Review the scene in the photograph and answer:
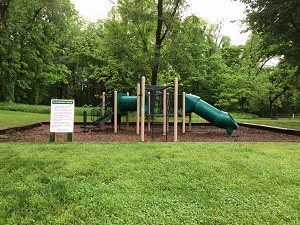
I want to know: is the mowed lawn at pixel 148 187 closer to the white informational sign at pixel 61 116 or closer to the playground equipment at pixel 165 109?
the white informational sign at pixel 61 116

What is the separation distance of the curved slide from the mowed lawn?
16.8 feet

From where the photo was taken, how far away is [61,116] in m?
6.34

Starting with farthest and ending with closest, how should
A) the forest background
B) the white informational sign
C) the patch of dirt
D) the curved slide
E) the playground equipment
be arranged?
the forest background, the curved slide, the playground equipment, the patch of dirt, the white informational sign

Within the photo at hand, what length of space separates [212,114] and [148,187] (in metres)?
7.48

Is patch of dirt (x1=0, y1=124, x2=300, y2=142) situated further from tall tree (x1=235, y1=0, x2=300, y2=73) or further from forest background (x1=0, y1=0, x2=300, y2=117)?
forest background (x1=0, y1=0, x2=300, y2=117)

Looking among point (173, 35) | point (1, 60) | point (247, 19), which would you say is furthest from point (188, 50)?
point (1, 60)

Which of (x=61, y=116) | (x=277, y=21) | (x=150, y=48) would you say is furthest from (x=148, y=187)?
(x=150, y=48)

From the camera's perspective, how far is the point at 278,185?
386 cm

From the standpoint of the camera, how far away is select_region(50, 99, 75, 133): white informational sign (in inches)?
247

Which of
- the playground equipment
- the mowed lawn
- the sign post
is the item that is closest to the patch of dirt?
the playground equipment

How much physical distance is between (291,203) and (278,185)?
0.53 m

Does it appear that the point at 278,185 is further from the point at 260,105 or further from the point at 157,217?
the point at 260,105

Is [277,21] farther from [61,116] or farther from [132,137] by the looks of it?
[61,116]

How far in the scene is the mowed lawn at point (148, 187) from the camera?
9.97 ft
